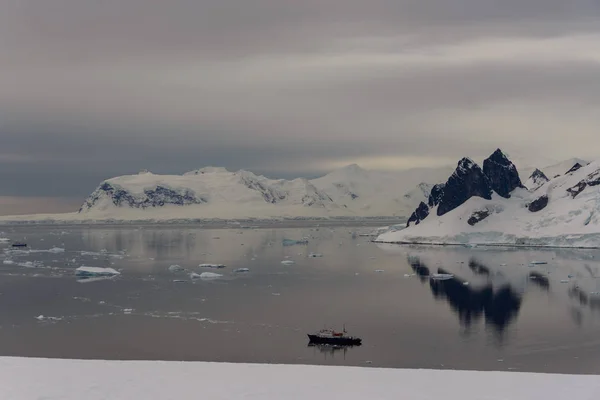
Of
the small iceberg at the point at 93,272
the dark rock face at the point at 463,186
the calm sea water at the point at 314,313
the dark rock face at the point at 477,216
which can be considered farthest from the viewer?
the dark rock face at the point at 463,186

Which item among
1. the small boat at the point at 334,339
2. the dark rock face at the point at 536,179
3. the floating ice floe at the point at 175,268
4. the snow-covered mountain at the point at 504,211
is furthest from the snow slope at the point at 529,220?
the small boat at the point at 334,339

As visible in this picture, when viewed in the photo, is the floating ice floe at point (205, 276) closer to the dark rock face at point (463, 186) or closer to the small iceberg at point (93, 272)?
the small iceberg at point (93, 272)

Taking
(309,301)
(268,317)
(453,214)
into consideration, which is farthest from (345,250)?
(268,317)

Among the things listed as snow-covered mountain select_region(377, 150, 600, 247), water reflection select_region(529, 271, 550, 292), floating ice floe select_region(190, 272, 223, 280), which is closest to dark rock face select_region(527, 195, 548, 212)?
snow-covered mountain select_region(377, 150, 600, 247)

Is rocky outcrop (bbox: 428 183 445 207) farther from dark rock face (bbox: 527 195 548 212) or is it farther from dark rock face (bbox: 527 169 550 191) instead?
dark rock face (bbox: 527 169 550 191)

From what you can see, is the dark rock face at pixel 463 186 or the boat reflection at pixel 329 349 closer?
the boat reflection at pixel 329 349

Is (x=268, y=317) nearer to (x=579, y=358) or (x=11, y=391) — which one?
(x=579, y=358)

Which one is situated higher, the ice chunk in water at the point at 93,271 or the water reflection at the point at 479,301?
the ice chunk in water at the point at 93,271
